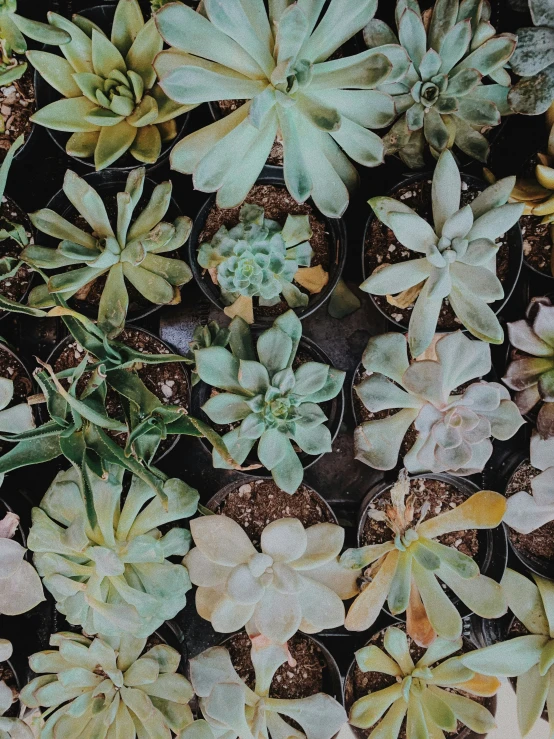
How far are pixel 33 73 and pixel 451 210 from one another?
89cm

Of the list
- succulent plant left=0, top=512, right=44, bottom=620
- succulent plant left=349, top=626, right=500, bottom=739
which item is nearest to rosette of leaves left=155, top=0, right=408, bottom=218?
succulent plant left=0, top=512, right=44, bottom=620

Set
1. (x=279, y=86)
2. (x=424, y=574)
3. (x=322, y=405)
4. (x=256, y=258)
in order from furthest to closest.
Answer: (x=322, y=405) < (x=424, y=574) < (x=256, y=258) < (x=279, y=86)

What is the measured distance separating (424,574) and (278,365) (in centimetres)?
51

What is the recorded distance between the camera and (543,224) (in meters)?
1.22

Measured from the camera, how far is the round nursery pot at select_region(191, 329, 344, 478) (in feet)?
3.96

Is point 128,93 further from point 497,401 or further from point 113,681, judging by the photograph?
point 113,681

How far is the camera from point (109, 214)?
3.94 ft

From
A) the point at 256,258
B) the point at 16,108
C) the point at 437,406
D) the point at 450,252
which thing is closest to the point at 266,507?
the point at 437,406

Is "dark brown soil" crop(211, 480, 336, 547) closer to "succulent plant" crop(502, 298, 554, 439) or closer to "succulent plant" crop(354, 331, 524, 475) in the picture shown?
"succulent plant" crop(354, 331, 524, 475)

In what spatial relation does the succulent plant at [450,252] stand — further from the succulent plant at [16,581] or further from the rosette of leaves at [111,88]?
the succulent plant at [16,581]

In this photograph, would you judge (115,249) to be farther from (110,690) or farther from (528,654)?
(528,654)

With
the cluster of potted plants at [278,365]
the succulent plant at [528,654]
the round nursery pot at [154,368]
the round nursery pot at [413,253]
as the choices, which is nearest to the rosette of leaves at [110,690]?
the cluster of potted plants at [278,365]

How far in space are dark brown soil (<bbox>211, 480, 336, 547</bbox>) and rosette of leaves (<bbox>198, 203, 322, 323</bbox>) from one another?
1.22 ft

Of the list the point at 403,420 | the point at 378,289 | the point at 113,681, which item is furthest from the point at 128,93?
the point at 113,681
